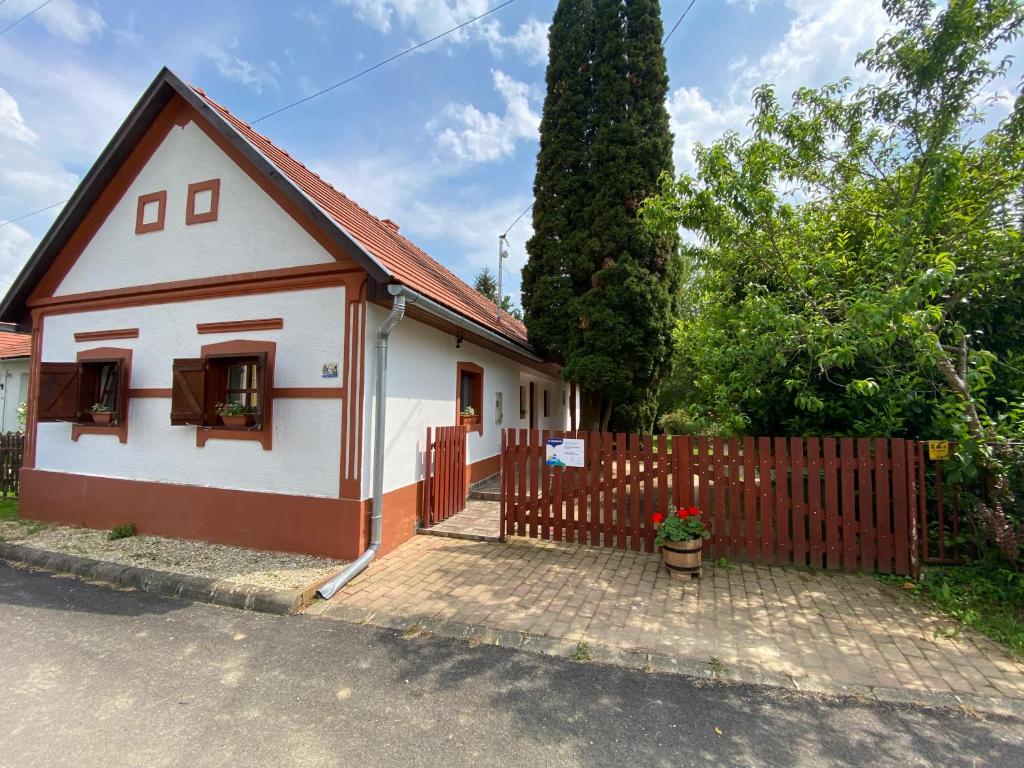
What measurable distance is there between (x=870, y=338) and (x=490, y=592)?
14.5 ft

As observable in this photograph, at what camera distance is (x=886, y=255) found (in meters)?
4.97

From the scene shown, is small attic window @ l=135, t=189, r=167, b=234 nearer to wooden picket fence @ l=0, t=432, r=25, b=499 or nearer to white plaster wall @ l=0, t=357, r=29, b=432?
wooden picket fence @ l=0, t=432, r=25, b=499

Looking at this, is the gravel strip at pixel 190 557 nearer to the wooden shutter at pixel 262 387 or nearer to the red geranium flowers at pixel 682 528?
the wooden shutter at pixel 262 387

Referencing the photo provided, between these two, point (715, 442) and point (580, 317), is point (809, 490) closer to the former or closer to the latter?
point (715, 442)

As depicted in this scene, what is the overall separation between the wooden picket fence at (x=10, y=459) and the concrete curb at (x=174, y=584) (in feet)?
16.0

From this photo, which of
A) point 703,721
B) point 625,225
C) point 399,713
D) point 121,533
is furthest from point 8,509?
point 625,225

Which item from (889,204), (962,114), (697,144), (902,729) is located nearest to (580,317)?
(697,144)

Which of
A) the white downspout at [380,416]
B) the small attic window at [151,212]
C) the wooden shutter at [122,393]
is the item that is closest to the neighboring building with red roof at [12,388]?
the wooden shutter at [122,393]

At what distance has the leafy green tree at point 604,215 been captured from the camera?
891 cm

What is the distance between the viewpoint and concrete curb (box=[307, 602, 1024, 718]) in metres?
2.98

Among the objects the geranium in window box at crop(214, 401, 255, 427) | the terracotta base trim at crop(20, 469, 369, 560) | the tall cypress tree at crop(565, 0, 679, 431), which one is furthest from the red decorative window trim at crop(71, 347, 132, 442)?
the tall cypress tree at crop(565, 0, 679, 431)

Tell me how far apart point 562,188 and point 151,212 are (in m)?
7.19

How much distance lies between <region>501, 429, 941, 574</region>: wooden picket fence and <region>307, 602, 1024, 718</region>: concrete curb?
2213mm

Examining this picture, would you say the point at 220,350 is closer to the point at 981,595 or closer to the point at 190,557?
the point at 190,557
